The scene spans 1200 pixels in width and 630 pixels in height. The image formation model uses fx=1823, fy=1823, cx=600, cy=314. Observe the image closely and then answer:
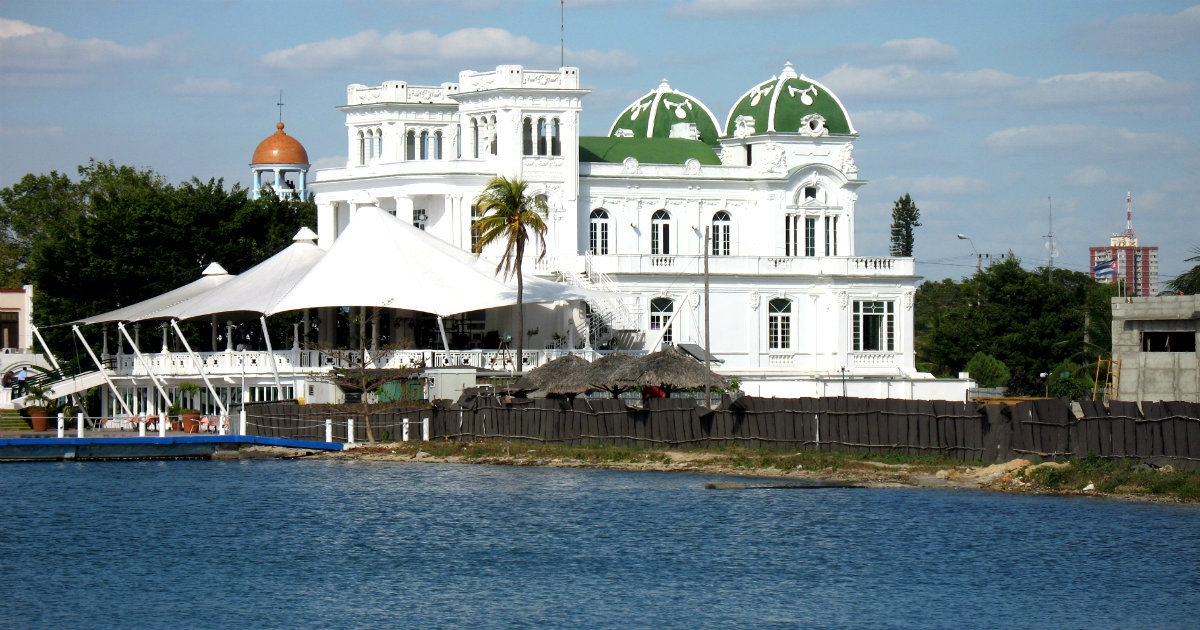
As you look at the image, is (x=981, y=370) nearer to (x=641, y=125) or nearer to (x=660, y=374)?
(x=641, y=125)

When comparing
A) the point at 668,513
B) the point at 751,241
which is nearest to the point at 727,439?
the point at 668,513

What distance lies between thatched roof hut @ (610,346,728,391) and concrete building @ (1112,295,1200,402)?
1336 cm

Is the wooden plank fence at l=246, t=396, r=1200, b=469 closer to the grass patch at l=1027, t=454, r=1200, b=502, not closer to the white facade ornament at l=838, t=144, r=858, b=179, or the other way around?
the grass patch at l=1027, t=454, r=1200, b=502

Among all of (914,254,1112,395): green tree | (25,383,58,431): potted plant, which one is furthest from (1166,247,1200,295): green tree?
(25,383,58,431): potted plant

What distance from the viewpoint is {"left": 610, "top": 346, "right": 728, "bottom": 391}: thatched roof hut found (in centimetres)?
5394

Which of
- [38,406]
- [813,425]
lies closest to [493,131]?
[38,406]

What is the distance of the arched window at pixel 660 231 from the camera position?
247ft

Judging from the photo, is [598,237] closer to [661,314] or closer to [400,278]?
[661,314]

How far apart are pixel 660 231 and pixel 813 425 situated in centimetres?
2647

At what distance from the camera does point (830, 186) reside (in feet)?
252

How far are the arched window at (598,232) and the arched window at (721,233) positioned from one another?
16.0ft

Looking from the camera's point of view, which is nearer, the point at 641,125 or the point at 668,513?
the point at 668,513

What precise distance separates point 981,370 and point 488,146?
74.1ft

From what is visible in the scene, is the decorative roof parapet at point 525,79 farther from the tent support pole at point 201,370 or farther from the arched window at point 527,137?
the tent support pole at point 201,370
